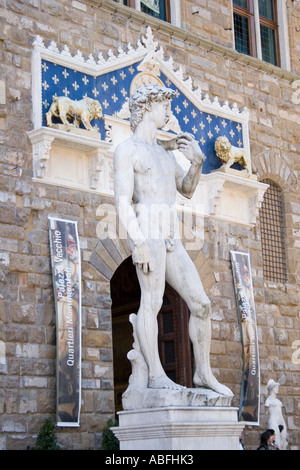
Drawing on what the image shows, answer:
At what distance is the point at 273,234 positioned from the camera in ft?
58.3

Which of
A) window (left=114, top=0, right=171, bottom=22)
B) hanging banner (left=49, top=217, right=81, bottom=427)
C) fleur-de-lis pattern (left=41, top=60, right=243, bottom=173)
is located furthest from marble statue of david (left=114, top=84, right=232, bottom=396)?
window (left=114, top=0, right=171, bottom=22)

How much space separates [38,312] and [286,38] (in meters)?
8.62

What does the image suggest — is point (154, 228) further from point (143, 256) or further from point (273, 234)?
point (273, 234)

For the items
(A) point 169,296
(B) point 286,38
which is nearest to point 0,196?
(A) point 169,296

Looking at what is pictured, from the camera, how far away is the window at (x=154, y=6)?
1625cm

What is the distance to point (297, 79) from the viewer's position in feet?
61.8

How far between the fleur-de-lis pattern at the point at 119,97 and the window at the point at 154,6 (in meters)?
1.31

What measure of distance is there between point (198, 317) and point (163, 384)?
0.79 metres

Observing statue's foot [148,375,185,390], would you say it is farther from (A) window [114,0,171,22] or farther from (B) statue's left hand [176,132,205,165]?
(A) window [114,0,171,22]

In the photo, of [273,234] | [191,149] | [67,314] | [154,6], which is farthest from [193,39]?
[191,149]

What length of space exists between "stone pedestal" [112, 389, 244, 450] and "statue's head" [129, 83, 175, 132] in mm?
2873

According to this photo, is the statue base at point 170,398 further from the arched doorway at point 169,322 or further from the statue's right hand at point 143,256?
the arched doorway at point 169,322

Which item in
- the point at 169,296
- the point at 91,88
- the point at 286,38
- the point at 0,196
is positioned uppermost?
the point at 286,38
